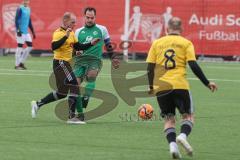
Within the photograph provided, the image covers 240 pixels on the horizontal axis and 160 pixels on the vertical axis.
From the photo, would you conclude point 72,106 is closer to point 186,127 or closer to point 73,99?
point 73,99

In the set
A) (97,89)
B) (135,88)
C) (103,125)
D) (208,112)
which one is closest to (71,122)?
(103,125)

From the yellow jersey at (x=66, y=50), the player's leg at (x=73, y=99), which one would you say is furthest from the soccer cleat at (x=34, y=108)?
the yellow jersey at (x=66, y=50)

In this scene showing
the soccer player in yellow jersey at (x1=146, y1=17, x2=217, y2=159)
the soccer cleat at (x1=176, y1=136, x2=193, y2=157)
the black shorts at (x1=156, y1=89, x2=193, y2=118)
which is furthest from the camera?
the black shorts at (x1=156, y1=89, x2=193, y2=118)

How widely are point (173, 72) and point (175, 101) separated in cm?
42

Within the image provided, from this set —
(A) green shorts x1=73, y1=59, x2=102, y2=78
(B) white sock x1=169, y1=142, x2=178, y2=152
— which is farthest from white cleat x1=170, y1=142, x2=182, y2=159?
(A) green shorts x1=73, y1=59, x2=102, y2=78

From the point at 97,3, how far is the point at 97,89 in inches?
623

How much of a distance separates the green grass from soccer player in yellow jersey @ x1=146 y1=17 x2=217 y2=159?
53 centimetres

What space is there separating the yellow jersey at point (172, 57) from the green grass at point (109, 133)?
1.05m

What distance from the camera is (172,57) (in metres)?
11.9

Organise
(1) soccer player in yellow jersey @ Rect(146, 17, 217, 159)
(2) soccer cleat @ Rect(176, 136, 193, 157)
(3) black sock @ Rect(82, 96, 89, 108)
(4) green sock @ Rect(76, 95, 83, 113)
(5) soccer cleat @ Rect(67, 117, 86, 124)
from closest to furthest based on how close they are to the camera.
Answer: (2) soccer cleat @ Rect(176, 136, 193, 157), (1) soccer player in yellow jersey @ Rect(146, 17, 217, 159), (5) soccer cleat @ Rect(67, 117, 86, 124), (4) green sock @ Rect(76, 95, 83, 113), (3) black sock @ Rect(82, 96, 89, 108)

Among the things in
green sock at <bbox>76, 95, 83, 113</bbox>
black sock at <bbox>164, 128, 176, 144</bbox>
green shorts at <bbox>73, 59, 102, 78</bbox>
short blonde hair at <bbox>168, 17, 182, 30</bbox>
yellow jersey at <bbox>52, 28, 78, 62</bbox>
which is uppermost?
short blonde hair at <bbox>168, 17, 182, 30</bbox>

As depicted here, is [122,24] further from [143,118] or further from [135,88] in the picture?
[143,118]

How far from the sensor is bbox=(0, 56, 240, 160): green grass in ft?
39.7

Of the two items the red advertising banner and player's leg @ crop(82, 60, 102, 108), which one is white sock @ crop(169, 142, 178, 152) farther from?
the red advertising banner
